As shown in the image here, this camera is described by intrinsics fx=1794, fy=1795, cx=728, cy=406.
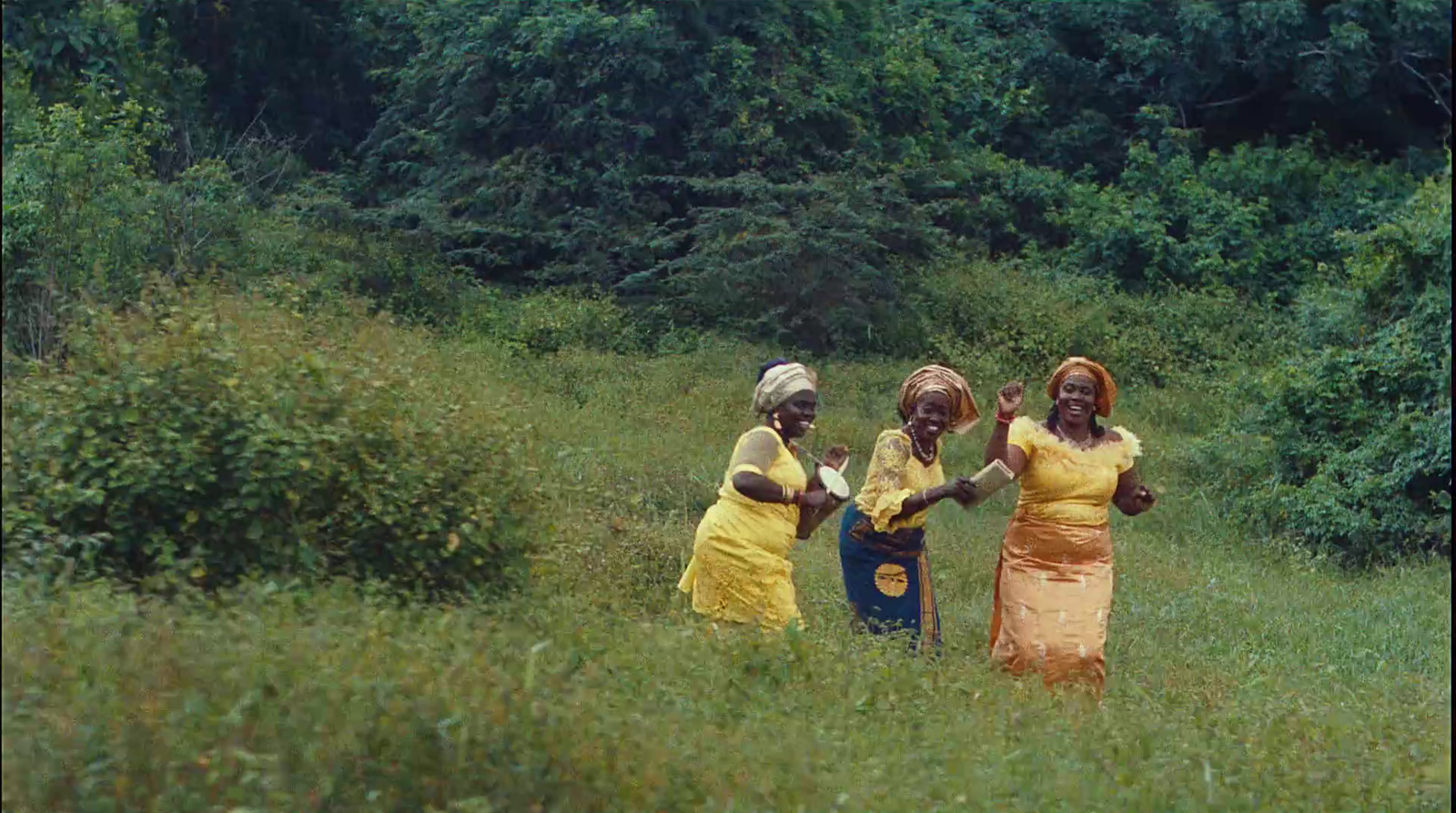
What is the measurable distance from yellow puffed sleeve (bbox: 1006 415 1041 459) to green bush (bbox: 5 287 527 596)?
2742 millimetres

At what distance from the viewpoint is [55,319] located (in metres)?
6.66

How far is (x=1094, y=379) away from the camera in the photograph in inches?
314

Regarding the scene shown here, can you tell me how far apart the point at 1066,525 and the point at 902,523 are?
0.72m

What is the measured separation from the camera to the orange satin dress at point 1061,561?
7879mm

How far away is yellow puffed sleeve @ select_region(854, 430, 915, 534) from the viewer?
25.9 feet

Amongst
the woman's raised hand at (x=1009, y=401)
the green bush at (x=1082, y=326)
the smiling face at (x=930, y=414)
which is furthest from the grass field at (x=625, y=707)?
the green bush at (x=1082, y=326)

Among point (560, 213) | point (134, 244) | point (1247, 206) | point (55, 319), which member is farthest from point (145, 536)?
point (1247, 206)

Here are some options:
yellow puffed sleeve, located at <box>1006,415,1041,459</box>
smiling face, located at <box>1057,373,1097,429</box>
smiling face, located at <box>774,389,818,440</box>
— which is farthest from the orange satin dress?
smiling face, located at <box>774,389,818,440</box>

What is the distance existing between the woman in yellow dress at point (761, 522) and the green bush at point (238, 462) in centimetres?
162

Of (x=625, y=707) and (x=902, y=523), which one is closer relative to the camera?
(x=625, y=707)

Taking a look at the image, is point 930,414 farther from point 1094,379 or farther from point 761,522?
point 761,522

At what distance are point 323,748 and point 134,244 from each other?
12022 millimetres

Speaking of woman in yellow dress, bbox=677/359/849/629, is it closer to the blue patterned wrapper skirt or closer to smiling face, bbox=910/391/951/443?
the blue patterned wrapper skirt

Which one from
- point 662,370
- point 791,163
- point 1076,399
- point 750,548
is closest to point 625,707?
point 750,548
